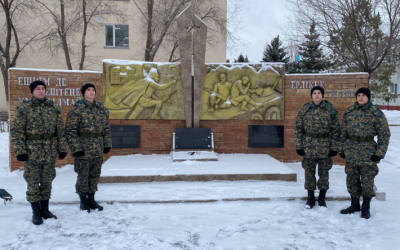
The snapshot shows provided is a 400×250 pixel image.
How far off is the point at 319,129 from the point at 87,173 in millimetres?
3217

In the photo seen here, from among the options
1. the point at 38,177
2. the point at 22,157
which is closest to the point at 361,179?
the point at 38,177

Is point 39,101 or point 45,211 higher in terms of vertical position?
→ point 39,101

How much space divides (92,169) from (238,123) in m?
4.18

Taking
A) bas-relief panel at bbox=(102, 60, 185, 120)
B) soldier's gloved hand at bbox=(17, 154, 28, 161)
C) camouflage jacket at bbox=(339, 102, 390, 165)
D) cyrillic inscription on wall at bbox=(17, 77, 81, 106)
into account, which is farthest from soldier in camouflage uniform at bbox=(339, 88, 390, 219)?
cyrillic inscription on wall at bbox=(17, 77, 81, 106)

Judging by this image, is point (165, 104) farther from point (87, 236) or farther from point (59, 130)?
point (87, 236)

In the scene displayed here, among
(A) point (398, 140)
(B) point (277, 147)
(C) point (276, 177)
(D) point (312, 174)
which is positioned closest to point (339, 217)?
(D) point (312, 174)

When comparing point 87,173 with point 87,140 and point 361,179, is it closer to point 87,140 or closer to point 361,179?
point 87,140

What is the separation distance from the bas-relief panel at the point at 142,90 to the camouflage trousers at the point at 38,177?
139 inches

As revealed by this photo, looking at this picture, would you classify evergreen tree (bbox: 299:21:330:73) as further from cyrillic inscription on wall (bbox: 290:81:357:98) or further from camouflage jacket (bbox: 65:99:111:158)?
camouflage jacket (bbox: 65:99:111:158)

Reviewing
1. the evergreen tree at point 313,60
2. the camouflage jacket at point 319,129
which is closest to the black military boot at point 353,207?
the camouflage jacket at point 319,129

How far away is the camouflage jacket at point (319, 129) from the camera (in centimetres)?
435

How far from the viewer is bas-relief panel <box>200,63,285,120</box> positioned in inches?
298

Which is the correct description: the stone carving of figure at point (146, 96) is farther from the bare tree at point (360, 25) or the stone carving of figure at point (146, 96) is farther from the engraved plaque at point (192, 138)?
the bare tree at point (360, 25)

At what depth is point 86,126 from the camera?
4234 millimetres
